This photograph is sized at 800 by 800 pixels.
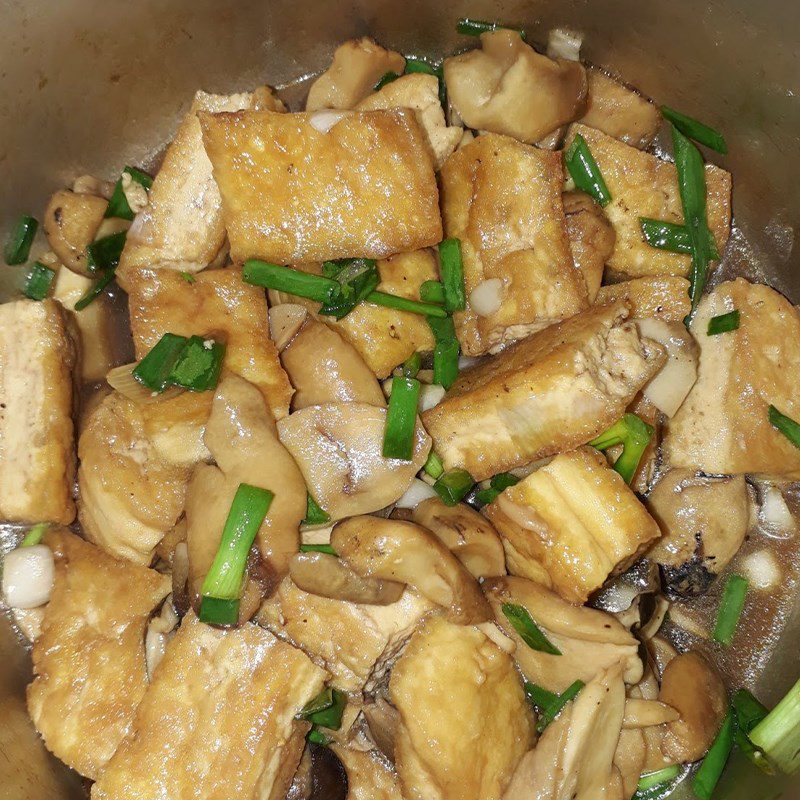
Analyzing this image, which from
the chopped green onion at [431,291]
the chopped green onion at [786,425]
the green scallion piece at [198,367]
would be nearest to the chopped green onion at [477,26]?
the chopped green onion at [431,291]

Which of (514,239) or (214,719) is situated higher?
(514,239)

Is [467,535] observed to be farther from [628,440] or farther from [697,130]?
[697,130]

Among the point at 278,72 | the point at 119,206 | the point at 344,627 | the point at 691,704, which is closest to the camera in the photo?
the point at 344,627

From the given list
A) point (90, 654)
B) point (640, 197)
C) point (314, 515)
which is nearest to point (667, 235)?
point (640, 197)

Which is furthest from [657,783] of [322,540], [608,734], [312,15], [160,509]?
[312,15]

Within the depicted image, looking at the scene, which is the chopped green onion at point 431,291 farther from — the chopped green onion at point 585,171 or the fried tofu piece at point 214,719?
the fried tofu piece at point 214,719

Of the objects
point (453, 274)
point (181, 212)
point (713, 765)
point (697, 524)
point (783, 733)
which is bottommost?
point (713, 765)
